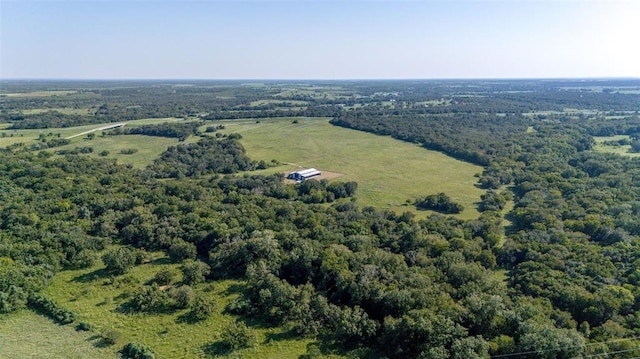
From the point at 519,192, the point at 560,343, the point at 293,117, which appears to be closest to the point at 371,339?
the point at 560,343

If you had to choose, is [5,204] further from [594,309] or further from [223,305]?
[594,309]

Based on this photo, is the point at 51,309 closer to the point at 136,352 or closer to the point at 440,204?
the point at 136,352

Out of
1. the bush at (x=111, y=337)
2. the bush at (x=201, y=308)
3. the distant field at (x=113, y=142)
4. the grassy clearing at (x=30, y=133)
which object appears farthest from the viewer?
the grassy clearing at (x=30, y=133)

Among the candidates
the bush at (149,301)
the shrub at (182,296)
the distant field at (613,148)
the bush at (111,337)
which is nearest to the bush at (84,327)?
the bush at (111,337)

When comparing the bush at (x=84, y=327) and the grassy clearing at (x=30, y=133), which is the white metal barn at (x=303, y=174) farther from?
the grassy clearing at (x=30, y=133)

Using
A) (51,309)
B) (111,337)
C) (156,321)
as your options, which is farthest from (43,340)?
(156,321)

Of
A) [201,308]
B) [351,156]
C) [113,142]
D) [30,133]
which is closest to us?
[201,308]
